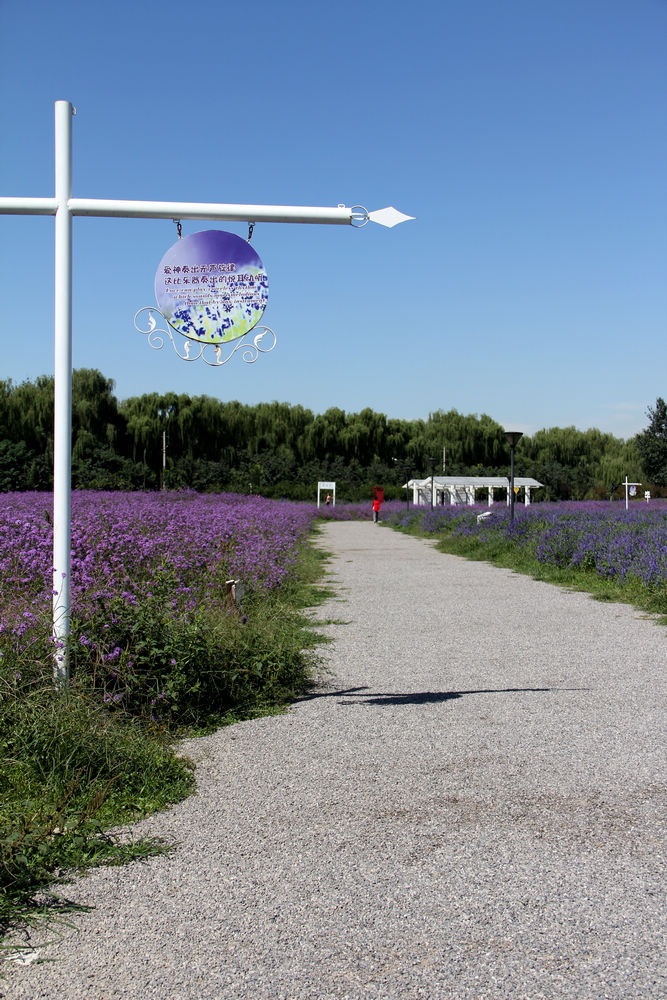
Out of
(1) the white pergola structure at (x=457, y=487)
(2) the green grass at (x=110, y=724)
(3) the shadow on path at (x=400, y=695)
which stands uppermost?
(1) the white pergola structure at (x=457, y=487)

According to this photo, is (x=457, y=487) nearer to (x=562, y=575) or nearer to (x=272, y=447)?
(x=272, y=447)

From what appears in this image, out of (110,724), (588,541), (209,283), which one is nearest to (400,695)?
(110,724)

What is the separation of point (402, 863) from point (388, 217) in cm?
341

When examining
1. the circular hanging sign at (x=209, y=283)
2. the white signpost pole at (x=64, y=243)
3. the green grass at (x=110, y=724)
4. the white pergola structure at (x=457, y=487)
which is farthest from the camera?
the white pergola structure at (x=457, y=487)

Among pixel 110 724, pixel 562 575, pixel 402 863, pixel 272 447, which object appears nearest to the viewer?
pixel 402 863

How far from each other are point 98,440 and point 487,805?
47054 millimetres

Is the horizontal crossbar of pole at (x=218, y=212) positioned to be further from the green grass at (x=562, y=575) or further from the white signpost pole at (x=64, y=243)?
the green grass at (x=562, y=575)

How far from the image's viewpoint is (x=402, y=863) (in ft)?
9.62

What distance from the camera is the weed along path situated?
2.26m

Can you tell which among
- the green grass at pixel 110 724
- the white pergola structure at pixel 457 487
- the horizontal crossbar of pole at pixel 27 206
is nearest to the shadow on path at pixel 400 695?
the green grass at pixel 110 724

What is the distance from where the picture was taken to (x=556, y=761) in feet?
13.4

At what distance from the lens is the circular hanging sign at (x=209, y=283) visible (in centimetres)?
472

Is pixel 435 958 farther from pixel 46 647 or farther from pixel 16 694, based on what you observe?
pixel 46 647

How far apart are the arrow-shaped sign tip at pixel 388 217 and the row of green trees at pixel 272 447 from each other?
3138cm
